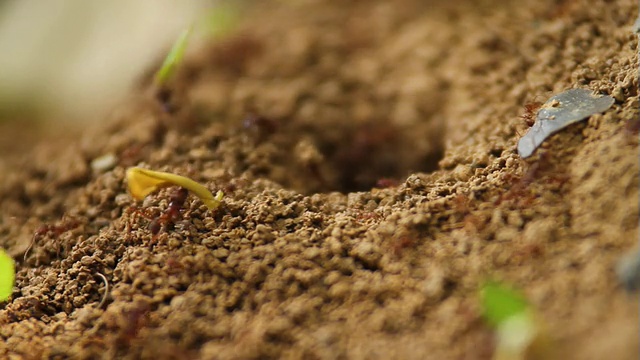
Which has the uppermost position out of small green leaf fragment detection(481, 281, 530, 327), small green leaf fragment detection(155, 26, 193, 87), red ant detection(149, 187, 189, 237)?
small green leaf fragment detection(155, 26, 193, 87)

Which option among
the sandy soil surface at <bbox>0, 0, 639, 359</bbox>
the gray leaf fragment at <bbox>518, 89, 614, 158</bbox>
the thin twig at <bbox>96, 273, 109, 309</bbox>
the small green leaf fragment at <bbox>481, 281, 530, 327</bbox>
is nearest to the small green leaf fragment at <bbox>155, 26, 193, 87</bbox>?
the sandy soil surface at <bbox>0, 0, 639, 359</bbox>

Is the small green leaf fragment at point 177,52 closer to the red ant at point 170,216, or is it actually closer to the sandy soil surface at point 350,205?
the sandy soil surface at point 350,205

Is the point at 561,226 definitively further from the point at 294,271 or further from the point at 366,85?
the point at 366,85

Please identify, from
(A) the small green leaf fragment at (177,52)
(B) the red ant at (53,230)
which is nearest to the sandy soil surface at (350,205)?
(B) the red ant at (53,230)

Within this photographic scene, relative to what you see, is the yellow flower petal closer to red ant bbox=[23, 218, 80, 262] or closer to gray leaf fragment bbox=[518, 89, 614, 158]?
red ant bbox=[23, 218, 80, 262]

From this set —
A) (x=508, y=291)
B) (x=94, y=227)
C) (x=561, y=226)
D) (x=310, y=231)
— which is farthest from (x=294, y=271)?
(x=94, y=227)
